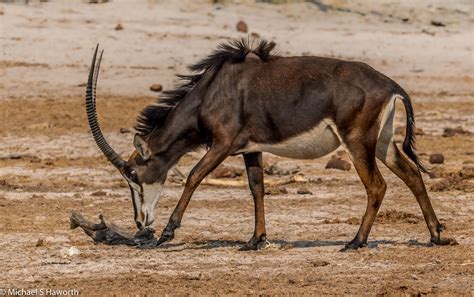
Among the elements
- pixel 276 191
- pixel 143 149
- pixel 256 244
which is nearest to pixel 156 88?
pixel 276 191

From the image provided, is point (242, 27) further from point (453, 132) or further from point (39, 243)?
point (39, 243)

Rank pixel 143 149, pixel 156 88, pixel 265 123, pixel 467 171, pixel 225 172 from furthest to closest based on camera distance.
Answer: pixel 156 88 → pixel 225 172 → pixel 467 171 → pixel 143 149 → pixel 265 123

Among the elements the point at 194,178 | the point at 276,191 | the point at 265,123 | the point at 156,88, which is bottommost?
the point at 156,88

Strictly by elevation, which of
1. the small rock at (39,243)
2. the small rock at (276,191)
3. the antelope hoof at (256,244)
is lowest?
the small rock at (276,191)

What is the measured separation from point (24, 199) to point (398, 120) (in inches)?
344

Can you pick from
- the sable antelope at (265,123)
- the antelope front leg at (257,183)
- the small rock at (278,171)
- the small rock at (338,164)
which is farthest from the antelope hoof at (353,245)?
the small rock at (338,164)

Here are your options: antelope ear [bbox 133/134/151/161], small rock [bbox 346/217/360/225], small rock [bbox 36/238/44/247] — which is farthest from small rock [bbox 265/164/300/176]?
small rock [bbox 36/238/44/247]

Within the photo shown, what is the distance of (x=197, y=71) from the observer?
41.5 feet

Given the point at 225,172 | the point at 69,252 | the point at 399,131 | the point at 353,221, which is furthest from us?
the point at 399,131

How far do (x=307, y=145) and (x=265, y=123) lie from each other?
0.42 meters

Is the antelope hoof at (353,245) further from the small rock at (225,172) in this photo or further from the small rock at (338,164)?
the small rock at (338,164)

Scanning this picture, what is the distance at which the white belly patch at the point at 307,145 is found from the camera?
475 inches

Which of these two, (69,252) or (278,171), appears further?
(278,171)

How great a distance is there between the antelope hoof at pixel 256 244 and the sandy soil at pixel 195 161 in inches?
3.4
